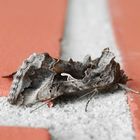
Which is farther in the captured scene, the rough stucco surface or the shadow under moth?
the shadow under moth

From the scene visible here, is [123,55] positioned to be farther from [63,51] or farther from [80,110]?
[80,110]

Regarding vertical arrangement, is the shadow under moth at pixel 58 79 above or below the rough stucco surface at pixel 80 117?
above

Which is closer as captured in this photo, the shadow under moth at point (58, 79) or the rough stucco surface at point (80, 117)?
the rough stucco surface at point (80, 117)

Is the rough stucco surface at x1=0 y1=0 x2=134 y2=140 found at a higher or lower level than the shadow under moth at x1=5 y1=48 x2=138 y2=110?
lower

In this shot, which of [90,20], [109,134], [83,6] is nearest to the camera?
[109,134]

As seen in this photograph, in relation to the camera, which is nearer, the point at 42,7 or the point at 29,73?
the point at 29,73

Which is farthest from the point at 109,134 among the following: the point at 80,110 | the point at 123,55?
the point at 123,55

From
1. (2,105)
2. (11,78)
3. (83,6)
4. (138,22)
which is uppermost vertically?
(83,6)

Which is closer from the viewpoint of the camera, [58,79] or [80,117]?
[80,117]
